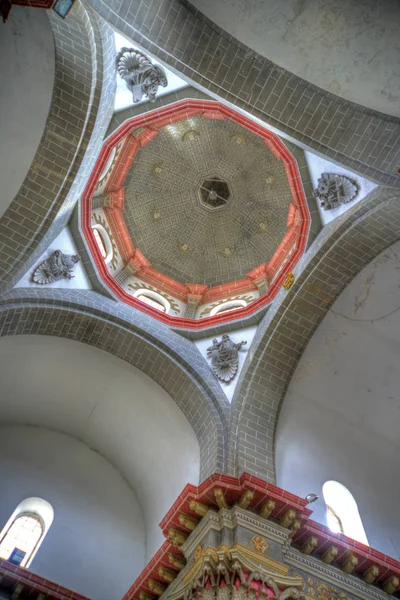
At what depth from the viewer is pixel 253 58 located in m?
8.70

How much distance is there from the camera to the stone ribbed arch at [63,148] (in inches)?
401

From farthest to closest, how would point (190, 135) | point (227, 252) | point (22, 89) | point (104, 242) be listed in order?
point (227, 252), point (190, 135), point (104, 242), point (22, 89)

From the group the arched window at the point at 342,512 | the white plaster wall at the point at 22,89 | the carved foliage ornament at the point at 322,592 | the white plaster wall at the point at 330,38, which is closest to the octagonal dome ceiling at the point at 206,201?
the white plaster wall at the point at 22,89

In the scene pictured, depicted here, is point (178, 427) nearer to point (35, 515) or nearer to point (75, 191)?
point (35, 515)

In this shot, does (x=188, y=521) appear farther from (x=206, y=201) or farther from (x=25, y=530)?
(x=206, y=201)

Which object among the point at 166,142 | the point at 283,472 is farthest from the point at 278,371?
the point at 166,142

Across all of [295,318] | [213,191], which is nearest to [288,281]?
[295,318]

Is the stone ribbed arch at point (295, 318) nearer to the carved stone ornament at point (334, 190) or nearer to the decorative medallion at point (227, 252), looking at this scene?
the carved stone ornament at point (334, 190)

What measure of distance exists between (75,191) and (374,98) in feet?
20.7

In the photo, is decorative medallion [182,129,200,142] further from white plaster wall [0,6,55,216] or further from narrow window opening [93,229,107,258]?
white plaster wall [0,6,55,216]

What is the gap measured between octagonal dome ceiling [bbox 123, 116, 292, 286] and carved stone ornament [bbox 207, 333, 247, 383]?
155 inches

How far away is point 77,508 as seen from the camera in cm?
1169

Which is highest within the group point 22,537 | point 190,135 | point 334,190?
point 190,135

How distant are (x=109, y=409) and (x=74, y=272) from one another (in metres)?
3.31
